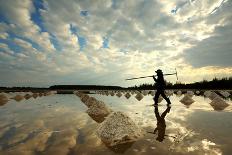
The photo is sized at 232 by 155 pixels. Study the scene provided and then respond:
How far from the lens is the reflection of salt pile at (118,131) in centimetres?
681

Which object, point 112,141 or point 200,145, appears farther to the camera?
point 112,141

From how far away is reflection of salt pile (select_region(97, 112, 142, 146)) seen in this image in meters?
6.81

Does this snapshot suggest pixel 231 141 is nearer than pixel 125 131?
Yes

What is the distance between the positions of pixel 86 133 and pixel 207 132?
12.5 ft

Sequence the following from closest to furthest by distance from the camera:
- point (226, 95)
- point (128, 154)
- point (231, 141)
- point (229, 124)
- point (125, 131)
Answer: point (128, 154), point (231, 141), point (125, 131), point (229, 124), point (226, 95)

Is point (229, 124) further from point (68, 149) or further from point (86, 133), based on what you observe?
point (68, 149)

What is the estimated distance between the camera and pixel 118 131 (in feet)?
23.3

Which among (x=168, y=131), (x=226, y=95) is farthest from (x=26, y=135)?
(x=226, y=95)

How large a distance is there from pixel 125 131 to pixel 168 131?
173 cm

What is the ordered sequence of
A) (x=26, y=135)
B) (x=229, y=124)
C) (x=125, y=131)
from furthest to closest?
(x=229, y=124)
(x=26, y=135)
(x=125, y=131)

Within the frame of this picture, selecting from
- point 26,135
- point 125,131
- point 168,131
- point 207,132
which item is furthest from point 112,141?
point 207,132

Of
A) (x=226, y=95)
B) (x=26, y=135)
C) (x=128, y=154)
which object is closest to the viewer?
(x=128, y=154)

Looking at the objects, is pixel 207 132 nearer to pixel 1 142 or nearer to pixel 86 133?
pixel 86 133

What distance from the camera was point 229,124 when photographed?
30.4 feet
